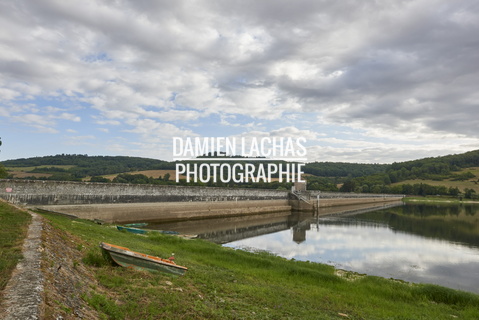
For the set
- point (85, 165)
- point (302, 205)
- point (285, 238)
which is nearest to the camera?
point (285, 238)

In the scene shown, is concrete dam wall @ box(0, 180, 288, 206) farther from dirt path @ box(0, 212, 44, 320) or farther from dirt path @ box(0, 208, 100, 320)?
dirt path @ box(0, 212, 44, 320)

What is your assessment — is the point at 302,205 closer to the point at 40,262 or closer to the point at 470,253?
the point at 470,253

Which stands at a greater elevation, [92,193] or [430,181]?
[92,193]

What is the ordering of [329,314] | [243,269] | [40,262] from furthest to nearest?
[243,269]
[329,314]
[40,262]

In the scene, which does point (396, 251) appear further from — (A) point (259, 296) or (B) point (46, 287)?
(B) point (46, 287)

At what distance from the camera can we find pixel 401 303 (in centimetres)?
1226

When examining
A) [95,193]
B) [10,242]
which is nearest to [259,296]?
[10,242]

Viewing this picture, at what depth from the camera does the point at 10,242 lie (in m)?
8.72

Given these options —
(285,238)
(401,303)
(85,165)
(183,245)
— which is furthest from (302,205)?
(85,165)

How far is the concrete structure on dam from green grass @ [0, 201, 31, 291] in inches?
731

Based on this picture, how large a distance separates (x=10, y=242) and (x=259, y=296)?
7542mm

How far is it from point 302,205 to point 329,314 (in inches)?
2698

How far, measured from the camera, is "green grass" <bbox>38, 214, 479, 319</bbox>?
718 centimetres

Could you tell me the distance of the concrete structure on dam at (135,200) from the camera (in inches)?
1206
